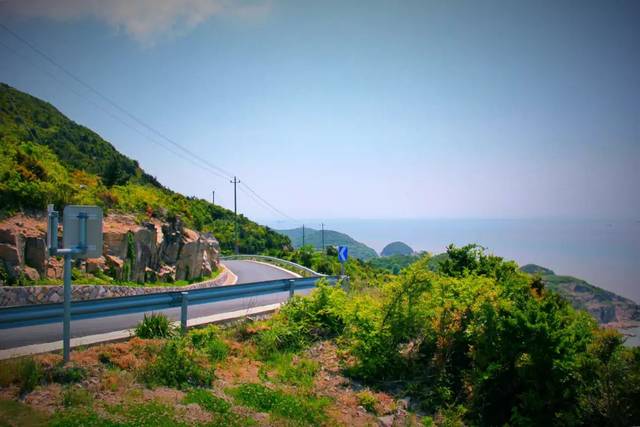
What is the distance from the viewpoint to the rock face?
13789 mm

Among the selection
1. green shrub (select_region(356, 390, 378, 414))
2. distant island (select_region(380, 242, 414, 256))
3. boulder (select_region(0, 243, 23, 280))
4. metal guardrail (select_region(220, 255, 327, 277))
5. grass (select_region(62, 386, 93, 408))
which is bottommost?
distant island (select_region(380, 242, 414, 256))

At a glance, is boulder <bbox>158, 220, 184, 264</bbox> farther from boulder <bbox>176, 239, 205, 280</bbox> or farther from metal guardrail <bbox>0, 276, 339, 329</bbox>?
metal guardrail <bbox>0, 276, 339, 329</bbox>

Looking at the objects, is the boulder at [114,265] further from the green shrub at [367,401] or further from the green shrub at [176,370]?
the green shrub at [367,401]

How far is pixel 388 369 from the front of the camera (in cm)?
855

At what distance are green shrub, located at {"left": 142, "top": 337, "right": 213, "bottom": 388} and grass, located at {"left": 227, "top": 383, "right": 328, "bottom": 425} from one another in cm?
62

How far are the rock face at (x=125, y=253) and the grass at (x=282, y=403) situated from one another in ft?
36.5

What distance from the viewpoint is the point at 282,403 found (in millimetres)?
6520

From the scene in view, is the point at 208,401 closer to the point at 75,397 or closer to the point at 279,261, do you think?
the point at 75,397

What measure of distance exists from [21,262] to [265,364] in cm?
1079

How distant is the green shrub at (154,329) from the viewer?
27.0ft

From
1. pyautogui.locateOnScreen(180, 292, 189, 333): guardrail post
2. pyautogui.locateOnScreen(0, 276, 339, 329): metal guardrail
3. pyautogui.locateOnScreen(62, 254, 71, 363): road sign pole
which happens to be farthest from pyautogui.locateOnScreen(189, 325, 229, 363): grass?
pyautogui.locateOnScreen(62, 254, 71, 363): road sign pole

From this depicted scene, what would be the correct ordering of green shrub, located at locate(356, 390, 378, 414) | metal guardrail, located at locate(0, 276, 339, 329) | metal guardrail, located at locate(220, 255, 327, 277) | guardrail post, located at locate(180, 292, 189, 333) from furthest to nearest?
metal guardrail, located at locate(220, 255, 327, 277) → guardrail post, located at locate(180, 292, 189, 333) → metal guardrail, located at locate(0, 276, 339, 329) → green shrub, located at locate(356, 390, 378, 414)

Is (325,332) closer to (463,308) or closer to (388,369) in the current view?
(388,369)

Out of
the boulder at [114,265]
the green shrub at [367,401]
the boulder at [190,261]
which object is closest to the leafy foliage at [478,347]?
the green shrub at [367,401]
